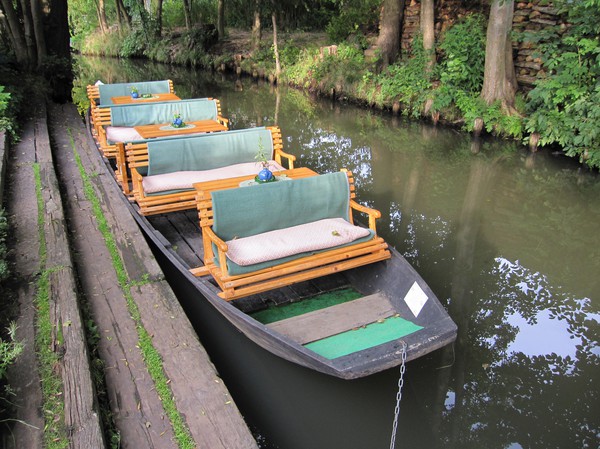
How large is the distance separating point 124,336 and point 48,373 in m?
0.71

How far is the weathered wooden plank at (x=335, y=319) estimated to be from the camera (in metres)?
4.09

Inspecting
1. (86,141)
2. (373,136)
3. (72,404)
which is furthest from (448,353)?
(373,136)

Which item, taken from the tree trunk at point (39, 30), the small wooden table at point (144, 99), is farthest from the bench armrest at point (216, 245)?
the tree trunk at point (39, 30)

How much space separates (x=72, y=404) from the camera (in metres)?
2.94

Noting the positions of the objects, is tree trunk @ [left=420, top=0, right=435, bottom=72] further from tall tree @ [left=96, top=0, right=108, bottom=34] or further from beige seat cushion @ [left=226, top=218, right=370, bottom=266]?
tall tree @ [left=96, top=0, right=108, bottom=34]

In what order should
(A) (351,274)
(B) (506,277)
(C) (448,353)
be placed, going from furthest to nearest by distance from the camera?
(B) (506,277)
(A) (351,274)
(C) (448,353)

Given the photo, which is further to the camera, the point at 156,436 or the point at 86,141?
the point at 86,141

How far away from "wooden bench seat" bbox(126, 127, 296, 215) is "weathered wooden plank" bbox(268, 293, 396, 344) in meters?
2.39

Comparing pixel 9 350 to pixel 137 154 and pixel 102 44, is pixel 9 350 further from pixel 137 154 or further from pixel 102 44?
pixel 102 44

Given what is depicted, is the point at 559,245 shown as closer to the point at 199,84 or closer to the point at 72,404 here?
the point at 72,404

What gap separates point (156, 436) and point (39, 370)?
885 millimetres

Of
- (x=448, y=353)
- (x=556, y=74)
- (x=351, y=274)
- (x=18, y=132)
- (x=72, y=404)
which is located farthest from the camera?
(x=556, y=74)

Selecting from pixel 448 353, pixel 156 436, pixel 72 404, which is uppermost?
pixel 72 404

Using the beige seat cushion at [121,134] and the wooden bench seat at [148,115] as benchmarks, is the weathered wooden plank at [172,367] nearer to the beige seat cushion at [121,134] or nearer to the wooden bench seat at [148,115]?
the beige seat cushion at [121,134]
